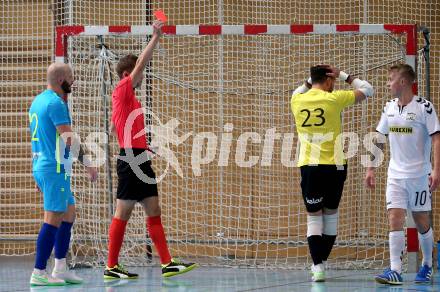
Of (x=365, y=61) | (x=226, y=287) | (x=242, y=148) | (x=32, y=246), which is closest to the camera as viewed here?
(x=226, y=287)

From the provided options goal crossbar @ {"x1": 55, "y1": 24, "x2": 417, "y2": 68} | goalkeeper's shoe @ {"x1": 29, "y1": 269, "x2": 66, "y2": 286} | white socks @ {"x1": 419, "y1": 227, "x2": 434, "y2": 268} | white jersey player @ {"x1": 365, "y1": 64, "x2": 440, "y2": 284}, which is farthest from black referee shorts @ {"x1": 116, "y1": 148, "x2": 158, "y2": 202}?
white socks @ {"x1": 419, "y1": 227, "x2": 434, "y2": 268}

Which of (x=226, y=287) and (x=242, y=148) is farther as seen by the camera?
(x=242, y=148)

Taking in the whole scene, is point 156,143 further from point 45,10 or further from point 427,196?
point 427,196

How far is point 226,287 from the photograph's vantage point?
7203mm

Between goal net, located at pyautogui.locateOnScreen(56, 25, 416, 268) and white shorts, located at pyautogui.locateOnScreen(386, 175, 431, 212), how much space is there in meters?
2.49

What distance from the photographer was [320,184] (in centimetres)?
754

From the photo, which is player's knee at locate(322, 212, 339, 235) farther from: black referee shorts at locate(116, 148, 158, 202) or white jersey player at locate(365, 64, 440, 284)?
black referee shorts at locate(116, 148, 158, 202)

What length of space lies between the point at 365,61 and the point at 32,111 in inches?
169

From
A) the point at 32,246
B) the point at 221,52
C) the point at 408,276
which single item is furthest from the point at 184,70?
the point at 408,276

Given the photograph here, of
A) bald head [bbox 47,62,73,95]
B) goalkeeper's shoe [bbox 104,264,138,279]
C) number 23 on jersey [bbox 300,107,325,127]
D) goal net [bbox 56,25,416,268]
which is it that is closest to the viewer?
bald head [bbox 47,62,73,95]

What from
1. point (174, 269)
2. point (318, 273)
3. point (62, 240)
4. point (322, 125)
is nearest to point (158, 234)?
point (174, 269)

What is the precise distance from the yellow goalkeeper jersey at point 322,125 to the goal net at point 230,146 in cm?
240

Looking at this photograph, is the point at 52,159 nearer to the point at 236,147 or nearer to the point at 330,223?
the point at 330,223

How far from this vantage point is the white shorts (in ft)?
24.2
